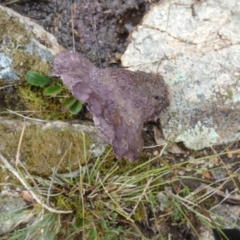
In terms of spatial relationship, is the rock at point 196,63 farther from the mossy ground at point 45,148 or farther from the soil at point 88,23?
the mossy ground at point 45,148

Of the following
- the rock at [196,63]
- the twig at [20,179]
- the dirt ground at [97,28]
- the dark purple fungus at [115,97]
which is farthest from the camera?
the dirt ground at [97,28]

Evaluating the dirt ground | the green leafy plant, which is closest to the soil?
the dirt ground

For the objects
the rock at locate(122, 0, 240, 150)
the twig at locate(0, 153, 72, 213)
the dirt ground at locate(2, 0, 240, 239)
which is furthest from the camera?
the dirt ground at locate(2, 0, 240, 239)

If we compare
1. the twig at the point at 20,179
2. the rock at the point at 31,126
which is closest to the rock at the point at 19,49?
the rock at the point at 31,126

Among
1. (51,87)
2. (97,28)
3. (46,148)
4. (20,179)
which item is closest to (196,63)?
(97,28)

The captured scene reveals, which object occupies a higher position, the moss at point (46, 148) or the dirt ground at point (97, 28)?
the dirt ground at point (97, 28)

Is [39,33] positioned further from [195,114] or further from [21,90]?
[195,114]

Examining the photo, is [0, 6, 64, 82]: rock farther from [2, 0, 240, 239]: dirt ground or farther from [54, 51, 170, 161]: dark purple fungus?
[54, 51, 170, 161]: dark purple fungus

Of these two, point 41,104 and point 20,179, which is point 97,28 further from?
point 20,179
